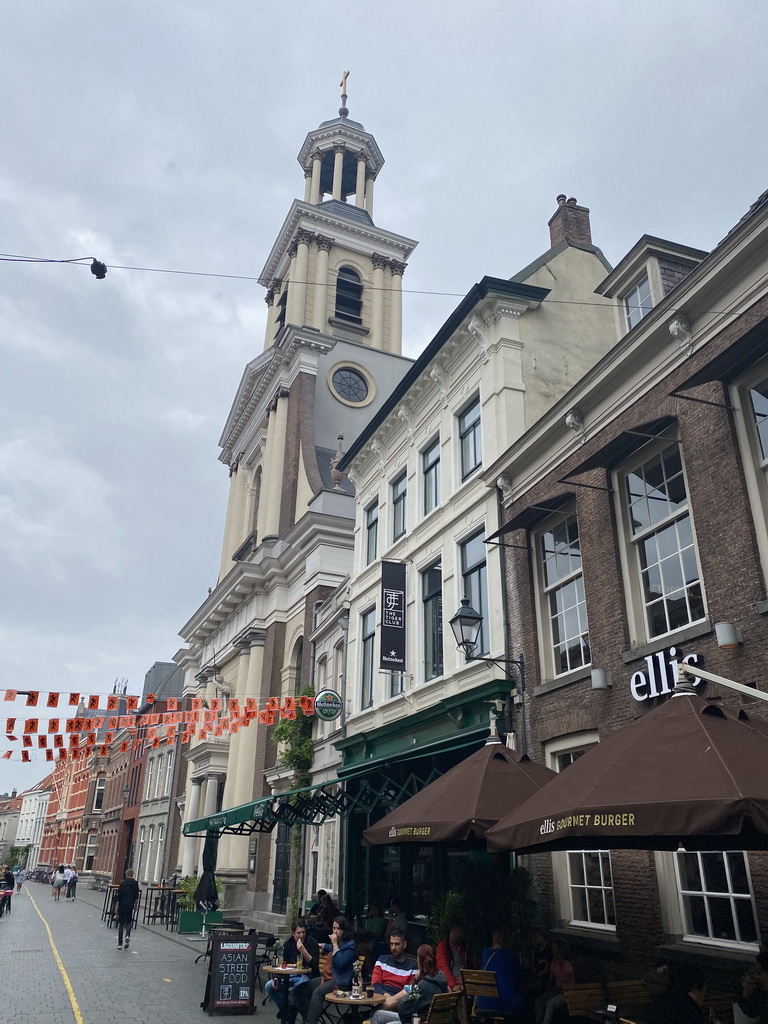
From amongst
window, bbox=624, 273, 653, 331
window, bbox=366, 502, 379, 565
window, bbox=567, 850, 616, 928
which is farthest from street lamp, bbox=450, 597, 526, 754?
window, bbox=366, 502, 379, 565

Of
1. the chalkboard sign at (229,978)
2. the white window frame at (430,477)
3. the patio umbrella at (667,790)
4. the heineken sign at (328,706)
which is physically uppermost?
the white window frame at (430,477)

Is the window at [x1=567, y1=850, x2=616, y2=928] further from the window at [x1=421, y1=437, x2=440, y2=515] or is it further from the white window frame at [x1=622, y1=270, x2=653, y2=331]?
the window at [x1=421, y1=437, x2=440, y2=515]

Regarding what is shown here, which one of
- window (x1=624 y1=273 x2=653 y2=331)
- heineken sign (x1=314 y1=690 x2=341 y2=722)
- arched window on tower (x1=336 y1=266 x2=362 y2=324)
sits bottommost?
heineken sign (x1=314 y1=690 x2=341 y2=722)

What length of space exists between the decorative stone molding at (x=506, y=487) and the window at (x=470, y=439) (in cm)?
150

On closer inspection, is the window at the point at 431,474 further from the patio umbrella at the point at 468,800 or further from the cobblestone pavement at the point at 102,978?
the cobblestone pavement at the point at 102,978

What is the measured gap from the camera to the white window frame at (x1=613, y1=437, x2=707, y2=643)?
10031mm

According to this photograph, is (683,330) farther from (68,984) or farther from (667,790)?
(68,984)

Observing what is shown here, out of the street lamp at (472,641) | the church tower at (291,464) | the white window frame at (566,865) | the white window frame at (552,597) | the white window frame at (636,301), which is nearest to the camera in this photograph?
the white window frame at (566,865)

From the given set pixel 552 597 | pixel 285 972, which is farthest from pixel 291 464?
pixel 285 972

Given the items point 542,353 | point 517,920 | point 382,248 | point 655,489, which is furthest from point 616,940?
point 382,248

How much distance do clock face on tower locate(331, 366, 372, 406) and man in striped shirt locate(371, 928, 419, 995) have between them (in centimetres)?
2977

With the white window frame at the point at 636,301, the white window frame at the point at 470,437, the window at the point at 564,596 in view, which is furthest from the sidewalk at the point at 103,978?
the white window frame at the point at 636,301

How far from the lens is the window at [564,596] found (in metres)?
12.1

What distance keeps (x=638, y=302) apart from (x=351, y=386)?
82.6ft
